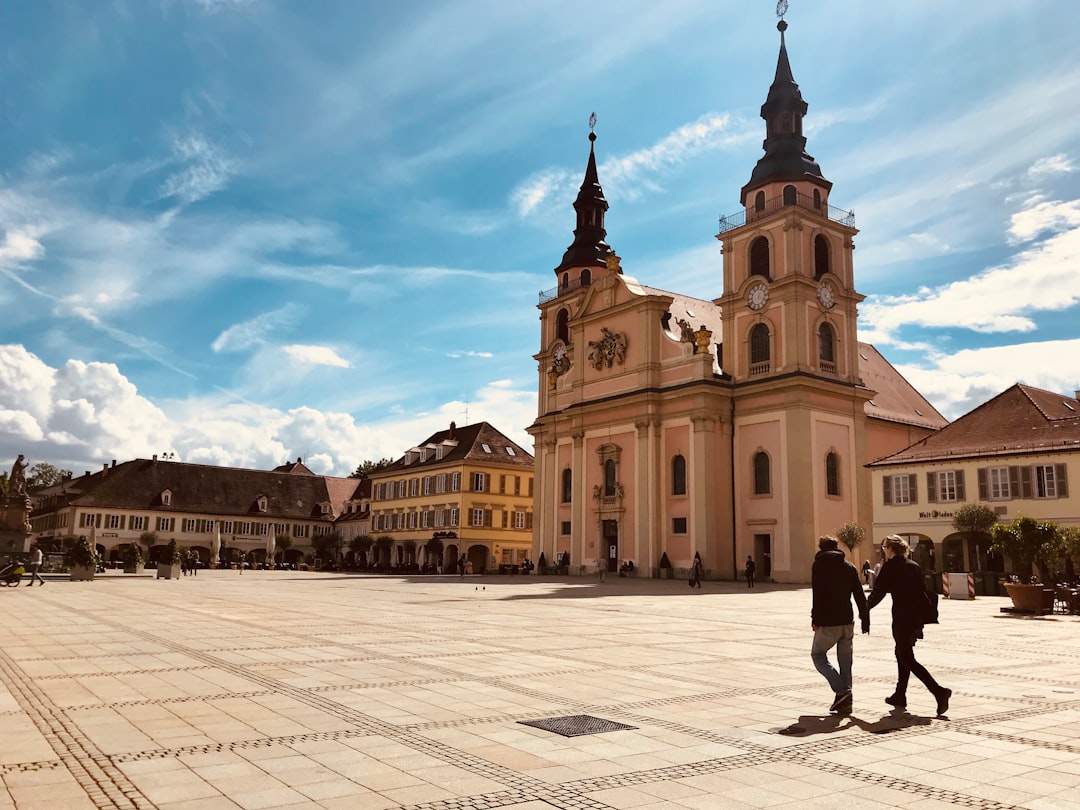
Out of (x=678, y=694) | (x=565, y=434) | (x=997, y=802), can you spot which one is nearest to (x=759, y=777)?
(x=997, y=802)

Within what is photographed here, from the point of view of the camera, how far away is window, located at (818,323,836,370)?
164ft

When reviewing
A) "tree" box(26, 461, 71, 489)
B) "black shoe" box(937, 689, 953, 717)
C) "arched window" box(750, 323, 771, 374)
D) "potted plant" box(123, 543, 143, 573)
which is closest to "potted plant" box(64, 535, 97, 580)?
"potted plant" box(123, 543, 143, 573)

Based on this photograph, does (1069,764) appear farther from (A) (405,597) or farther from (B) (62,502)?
(B) (62,502)

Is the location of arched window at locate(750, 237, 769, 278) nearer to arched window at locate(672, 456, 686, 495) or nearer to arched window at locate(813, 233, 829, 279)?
→ arched window at locate(813, 233, 829, 279)

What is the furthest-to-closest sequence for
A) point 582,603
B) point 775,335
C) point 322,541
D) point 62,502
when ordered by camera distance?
point 322,541 → point 62,502 → point 775,335 → point 582,603

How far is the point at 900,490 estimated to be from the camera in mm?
44438

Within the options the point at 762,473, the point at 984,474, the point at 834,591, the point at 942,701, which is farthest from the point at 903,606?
the point at 762,473

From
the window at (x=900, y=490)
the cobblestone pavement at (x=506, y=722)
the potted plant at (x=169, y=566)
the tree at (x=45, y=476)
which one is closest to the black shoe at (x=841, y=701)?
the cobblestone pavement at (x=506, y=722)

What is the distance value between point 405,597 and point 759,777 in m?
23.9

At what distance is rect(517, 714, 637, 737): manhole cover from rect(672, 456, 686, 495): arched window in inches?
1682

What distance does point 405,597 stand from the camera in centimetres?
2958

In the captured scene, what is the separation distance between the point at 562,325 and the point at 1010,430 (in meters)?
32.8

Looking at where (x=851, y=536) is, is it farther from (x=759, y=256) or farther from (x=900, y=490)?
(x=759, y=256)

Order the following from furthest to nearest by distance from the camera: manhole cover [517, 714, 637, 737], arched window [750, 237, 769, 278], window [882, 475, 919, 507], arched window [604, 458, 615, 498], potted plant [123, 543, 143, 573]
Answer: arched window [604, 458, 615, 498] < arched window [750, 237, 769, 278] < potted plant [123, 543, 143, 573] < window [882, 475, 919, 507] < manhole cover [517, 714, 637, 737]
